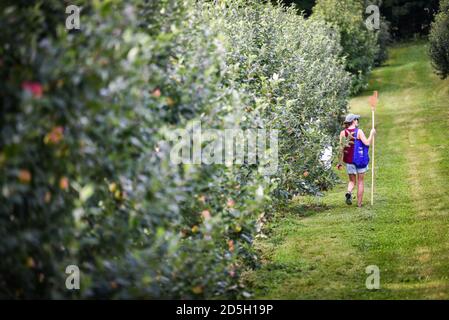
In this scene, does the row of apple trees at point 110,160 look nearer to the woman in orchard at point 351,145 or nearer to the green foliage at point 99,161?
the green foliage at point 99,161

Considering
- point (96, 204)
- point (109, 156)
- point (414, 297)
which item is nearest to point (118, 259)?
point (96, 204)

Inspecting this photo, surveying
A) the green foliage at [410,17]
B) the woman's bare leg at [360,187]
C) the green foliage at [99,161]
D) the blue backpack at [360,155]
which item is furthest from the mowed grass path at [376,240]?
the green foliage at [410,17]

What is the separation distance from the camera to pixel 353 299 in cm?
786

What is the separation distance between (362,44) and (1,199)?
34897 millimetres

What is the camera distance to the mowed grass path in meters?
8.48

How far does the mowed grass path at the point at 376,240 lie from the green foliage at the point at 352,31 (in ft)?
47.4

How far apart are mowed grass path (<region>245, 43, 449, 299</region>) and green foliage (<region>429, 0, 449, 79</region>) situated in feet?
38.0

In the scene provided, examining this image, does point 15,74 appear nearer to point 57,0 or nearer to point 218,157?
point 57,0

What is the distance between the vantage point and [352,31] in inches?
1430

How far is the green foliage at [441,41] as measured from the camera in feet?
107

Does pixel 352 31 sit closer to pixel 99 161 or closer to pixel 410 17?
pixel 99 161

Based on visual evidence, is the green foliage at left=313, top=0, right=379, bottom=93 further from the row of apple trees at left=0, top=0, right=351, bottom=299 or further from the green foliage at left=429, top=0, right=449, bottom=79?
the row of apple trees at left=0, top=0, right=351, bottom=299

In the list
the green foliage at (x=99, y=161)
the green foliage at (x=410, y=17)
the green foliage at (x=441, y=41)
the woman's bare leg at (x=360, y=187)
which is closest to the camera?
A: the green foliage at (x=99, y=161)

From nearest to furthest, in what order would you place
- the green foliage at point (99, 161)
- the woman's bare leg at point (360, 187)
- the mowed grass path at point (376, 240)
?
1. the green foliage at point (99, 161)
2. the mowed grass path at point (376, 240)
3. the woman's bare leg at point (360, 187)
